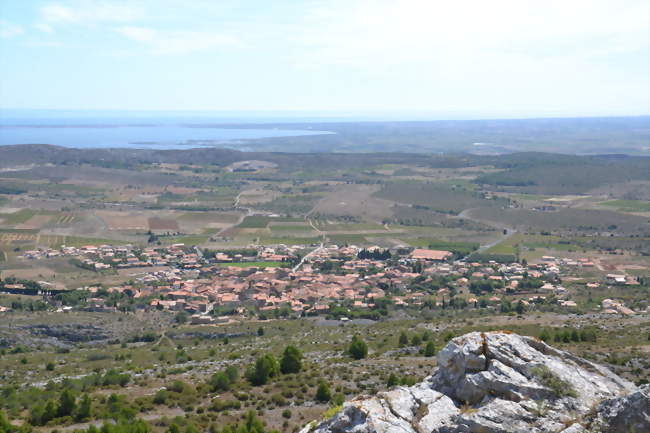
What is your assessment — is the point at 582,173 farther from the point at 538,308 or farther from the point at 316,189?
the point at 538,308

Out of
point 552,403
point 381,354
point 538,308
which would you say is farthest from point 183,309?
point 552,403

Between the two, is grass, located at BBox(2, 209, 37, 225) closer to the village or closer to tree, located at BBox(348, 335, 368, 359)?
the village

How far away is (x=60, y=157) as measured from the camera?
150m

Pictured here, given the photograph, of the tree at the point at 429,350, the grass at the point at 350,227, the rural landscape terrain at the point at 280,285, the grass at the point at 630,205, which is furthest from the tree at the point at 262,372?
the grass at the point at 630,205

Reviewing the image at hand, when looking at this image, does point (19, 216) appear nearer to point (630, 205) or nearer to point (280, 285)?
point (280, 285)

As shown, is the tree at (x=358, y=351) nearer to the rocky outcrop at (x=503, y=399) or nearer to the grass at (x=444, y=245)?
the rocky outcrop at (x=503, y=399)

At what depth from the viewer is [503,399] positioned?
30.3 feet

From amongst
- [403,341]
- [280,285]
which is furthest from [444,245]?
[403,341]

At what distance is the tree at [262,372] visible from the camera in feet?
76.7

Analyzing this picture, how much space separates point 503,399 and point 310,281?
46.2 meters

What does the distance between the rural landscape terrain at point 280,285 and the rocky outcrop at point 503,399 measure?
1554 millimetres

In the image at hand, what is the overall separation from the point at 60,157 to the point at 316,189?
6869 centimetres

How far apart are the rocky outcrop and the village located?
33.0m

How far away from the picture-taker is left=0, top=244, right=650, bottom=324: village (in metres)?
46.4
